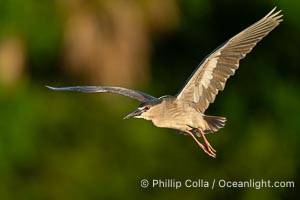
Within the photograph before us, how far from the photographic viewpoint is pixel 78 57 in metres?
12.0

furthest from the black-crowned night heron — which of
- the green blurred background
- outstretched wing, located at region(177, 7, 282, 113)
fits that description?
the green blurred background

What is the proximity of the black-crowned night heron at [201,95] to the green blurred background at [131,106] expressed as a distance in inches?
248

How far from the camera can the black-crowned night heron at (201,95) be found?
4.95 metres

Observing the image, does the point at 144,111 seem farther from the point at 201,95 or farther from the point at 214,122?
the point at 214,122

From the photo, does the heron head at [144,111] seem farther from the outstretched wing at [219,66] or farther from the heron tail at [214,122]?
the heron tail at [214,122]

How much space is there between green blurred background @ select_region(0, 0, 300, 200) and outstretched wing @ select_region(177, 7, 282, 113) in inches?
247

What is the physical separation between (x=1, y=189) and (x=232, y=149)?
2487mm

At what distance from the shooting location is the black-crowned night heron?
495 centimetres

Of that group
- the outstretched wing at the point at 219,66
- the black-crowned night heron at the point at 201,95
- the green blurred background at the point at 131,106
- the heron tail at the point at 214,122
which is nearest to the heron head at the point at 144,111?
the black-crowned night heron at the point at 201,95

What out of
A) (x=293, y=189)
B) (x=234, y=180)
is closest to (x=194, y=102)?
(x=234, y=180)

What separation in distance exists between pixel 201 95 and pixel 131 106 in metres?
6.64

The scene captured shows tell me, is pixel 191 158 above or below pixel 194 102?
below

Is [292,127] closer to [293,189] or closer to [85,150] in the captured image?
[293,189]

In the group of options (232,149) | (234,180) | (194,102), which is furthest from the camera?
(232,149)
